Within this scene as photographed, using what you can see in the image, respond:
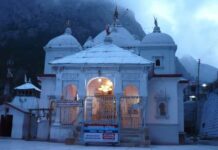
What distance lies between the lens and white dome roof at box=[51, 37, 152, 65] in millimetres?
22203

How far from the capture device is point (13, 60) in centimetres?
7412

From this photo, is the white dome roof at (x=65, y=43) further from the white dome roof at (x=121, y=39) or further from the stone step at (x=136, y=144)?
the stone step at (x=136, y=144)

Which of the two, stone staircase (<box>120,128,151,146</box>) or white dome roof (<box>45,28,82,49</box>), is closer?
stone staircase (<box>120,128,151,146</box>)

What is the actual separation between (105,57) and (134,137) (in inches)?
237

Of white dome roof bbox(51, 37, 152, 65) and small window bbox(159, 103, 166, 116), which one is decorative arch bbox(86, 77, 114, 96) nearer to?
white dome roof bbox(51, 37, 152, 65)

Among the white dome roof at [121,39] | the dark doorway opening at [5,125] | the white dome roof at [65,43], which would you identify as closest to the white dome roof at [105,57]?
the white dome roof at [121,39]

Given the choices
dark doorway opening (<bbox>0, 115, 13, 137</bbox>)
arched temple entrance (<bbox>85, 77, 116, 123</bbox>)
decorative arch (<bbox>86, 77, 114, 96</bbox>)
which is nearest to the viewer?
arched temple entrance (<bbox>85, 77, 116, 123</bbox>)

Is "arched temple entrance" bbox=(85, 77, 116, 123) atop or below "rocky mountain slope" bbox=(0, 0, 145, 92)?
below

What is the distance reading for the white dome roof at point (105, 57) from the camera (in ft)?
72.8

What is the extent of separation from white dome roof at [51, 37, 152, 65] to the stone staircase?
14.4 ft

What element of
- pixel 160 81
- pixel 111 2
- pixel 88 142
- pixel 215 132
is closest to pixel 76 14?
pixel 111 2

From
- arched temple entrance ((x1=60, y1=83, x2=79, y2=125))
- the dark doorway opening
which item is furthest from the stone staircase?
the dark doorway opening

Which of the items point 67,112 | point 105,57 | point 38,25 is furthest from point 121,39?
point 38,25

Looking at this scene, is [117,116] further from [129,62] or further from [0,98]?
[0,98]
